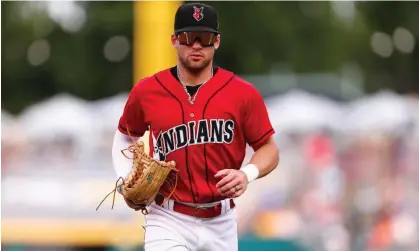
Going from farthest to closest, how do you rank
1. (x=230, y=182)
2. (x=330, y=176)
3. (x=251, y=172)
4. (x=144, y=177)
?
(x=330, y=176) → (x=251, y=172) → (x=144, y=177) → (x=230, y=182)

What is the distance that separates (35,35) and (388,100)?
14.5m

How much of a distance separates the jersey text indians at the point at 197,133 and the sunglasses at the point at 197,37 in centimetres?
35

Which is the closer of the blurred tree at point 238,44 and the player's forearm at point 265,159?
the player's forearm at point 265,159

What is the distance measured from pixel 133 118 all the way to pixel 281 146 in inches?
367

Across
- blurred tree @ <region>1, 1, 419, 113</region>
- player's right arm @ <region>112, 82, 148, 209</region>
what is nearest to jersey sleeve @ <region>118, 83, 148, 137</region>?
player's right arm @ <region>112, 82, 148, 209</region>

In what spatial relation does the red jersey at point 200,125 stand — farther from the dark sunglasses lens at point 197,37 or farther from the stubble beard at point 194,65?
the dark sunglasses lens at point 197,37

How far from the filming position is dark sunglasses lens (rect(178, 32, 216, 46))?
499 centimetres

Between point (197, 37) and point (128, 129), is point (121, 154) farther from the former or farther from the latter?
point (197, 37)

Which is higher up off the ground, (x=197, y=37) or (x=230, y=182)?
(x=197, y=37)

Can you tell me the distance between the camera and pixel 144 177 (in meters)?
4.91

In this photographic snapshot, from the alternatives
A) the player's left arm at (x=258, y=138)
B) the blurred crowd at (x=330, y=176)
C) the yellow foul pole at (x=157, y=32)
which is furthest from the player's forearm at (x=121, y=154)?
the yellow foul pole at (x=157, y=32)

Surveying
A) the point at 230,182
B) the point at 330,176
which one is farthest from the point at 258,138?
the point at 330,176

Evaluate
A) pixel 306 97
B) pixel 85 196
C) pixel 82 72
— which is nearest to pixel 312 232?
Result: pixel 85 196

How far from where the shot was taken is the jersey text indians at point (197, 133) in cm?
506
